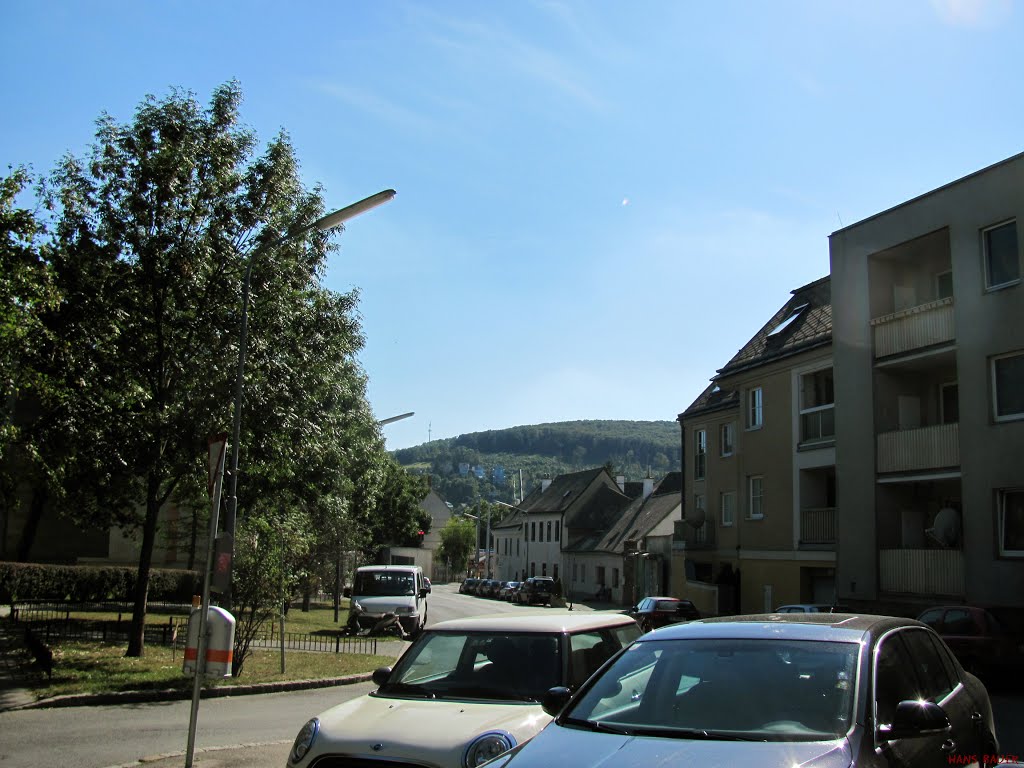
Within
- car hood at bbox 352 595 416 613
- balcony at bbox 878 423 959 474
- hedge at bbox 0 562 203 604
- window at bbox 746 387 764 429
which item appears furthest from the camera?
hedge at bbox 0 562 203 604

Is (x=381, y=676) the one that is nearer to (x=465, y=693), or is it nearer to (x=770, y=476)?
(x=465, y=693)

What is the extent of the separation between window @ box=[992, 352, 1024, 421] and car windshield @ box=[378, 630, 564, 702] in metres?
18.1

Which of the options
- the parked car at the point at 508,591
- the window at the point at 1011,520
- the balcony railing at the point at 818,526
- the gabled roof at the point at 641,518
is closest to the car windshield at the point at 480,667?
the window at the point at 1011,520

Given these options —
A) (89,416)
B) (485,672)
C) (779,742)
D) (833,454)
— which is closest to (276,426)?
(89,416)

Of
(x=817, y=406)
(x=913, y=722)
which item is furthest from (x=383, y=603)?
(x=913, y=722)

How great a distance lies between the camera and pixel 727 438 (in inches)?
1421

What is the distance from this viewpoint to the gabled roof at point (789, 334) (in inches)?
1187

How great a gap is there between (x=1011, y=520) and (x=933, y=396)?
17.2 ft

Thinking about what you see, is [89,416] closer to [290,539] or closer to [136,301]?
[136,301]

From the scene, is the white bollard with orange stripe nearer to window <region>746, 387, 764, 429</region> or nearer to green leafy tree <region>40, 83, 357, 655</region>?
green leafy tree <region>40, 83, 357, 655</region>

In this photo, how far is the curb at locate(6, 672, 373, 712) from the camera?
516 inches

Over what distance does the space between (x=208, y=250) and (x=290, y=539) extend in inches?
232

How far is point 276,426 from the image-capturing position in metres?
18.7

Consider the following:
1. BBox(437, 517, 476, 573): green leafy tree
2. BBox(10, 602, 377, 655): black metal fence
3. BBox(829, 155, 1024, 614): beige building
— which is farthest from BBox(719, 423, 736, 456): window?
BBox(437, 517, 476, 573): green leafy tree
